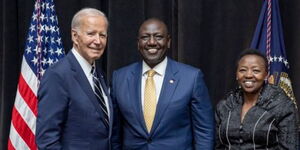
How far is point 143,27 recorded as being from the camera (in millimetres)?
3207

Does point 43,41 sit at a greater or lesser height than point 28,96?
greater

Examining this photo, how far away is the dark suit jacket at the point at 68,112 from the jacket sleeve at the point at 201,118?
64 cm

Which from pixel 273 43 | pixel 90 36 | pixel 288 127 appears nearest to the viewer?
pixel 90 36

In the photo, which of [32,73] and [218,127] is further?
[32,73]

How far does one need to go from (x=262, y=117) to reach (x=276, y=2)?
4.08 ft

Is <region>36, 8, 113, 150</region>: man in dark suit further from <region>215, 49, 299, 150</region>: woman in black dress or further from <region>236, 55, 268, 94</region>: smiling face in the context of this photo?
<region>236, 55, 268, 94</region>: smiling face

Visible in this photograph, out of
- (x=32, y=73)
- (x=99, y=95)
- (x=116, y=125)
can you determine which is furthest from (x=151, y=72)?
(x=32, y=73)

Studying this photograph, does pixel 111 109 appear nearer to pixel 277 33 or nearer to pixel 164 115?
pixel 164 115

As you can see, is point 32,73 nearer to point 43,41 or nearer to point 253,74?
point 43,41

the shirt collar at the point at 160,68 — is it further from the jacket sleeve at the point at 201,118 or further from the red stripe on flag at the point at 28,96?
the red stripe on flag at the point at 28,96

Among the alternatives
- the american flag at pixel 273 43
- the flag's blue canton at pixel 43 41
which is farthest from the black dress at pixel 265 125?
the flag's blue canton at pixel 43 41

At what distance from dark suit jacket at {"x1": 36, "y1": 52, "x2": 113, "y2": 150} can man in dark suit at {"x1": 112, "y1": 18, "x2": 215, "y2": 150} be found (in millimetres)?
370

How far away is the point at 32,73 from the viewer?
3.91 metres

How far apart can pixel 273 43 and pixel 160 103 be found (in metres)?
1.23
